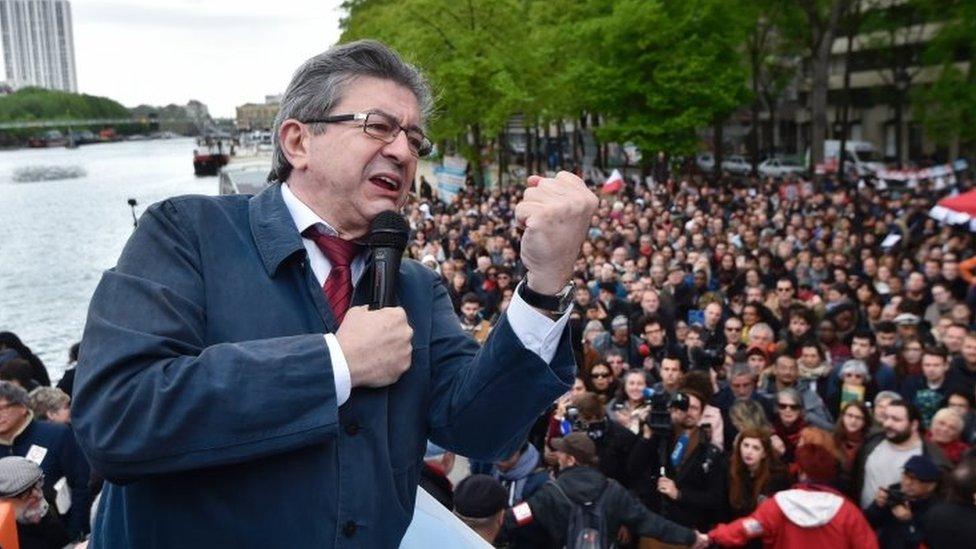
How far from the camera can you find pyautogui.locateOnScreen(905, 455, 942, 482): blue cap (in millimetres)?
5031

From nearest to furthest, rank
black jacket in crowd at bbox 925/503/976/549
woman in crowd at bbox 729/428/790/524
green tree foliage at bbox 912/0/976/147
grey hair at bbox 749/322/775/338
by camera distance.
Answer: black jacket in crowd at bbox 925/503/976/549, woman in crowd at bbox 729/428/790/524, grey hair at bbox 749/322/775/338, green tree foliage at bbox 912/0/976/147

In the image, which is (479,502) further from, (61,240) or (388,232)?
(61,240)

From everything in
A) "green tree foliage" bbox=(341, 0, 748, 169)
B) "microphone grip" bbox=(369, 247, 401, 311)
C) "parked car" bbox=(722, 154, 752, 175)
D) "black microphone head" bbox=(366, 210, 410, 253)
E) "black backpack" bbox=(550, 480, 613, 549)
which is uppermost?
"green tree foliage" bbox=(341, 0, 748, 169)

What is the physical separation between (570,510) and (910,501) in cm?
179

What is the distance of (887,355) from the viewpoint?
8359 mm

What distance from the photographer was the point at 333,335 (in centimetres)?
161

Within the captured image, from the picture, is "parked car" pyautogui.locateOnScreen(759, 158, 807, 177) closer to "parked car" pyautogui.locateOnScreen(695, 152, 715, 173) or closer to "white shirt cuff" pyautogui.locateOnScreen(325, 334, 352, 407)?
"parked car" pyautogui.locateOnScreen(695, 152, 715, 173)

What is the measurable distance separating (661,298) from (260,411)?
10149 millimetres

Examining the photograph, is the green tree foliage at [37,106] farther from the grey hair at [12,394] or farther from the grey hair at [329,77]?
the grey hair at [329,77]

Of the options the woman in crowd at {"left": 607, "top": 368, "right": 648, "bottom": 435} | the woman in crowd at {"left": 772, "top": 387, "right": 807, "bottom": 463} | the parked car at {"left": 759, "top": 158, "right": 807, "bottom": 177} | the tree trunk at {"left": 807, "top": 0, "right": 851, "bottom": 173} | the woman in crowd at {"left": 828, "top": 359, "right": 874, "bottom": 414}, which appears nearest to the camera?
the woman in crowd at {"left": 772, "top": 387, "right": 807, "bottom": 463}

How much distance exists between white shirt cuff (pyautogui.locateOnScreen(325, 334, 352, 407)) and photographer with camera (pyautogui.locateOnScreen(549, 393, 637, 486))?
15.5 feet

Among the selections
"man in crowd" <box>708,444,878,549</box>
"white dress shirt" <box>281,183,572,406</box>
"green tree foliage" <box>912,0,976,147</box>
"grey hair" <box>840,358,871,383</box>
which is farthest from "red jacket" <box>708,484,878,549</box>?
"green tree foliage" <box>912,0,976,147</box>

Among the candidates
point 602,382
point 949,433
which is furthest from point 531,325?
point 602,382

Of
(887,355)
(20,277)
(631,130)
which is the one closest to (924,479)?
(887,355)
